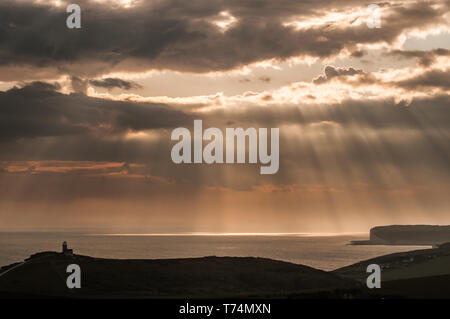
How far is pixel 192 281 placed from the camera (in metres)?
66.5

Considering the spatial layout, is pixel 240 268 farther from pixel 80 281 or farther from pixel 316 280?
pixel 80 281

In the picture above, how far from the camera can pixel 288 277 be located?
7094 cm

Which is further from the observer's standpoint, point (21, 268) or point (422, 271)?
point (422, 271)

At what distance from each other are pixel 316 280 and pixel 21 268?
34937 millimetres

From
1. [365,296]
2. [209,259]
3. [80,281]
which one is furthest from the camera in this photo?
[209,259]
